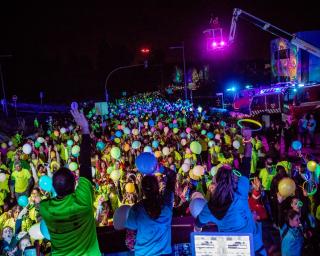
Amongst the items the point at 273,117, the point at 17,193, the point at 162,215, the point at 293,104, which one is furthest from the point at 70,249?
the point at 273,117

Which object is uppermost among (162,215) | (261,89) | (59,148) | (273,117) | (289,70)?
(289,70)

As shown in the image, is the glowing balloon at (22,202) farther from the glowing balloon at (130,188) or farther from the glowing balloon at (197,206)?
the glowing balloon at (197,206)

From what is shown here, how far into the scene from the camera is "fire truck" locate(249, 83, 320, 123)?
54.3 ft

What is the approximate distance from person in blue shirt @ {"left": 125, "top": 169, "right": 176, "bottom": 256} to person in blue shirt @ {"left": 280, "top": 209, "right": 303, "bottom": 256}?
215 centimetres

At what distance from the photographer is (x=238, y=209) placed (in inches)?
125

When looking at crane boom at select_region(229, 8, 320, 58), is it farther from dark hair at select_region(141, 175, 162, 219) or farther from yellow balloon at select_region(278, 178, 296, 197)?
dark hair at select_region(141, 175, 162, 219)

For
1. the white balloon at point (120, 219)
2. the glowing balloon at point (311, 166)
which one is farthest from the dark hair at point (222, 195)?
the glowing balloon at point (311, 166)

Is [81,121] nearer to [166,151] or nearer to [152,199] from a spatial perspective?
[152,199]

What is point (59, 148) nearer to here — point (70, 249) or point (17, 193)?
point (17, 193)

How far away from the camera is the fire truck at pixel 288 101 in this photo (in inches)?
651

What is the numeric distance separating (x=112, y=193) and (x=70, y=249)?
4.97 metres

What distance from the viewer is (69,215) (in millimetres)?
2777

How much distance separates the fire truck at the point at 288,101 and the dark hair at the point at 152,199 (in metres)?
13.8

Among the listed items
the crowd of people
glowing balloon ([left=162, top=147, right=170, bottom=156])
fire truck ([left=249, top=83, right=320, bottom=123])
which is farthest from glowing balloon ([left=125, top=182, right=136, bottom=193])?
fire truck ([left=249, top=83, right=320, bottom=123])
